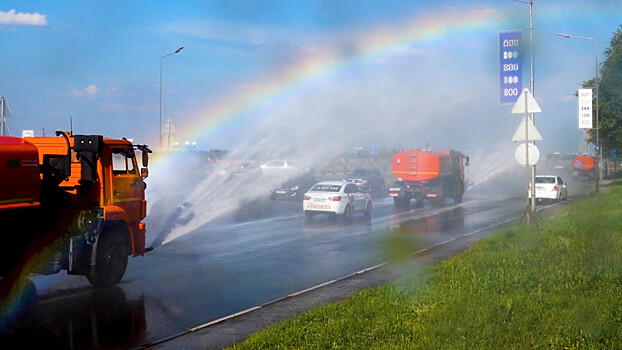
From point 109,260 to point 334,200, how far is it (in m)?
13.7

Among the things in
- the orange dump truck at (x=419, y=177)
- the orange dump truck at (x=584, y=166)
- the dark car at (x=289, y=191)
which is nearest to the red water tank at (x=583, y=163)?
the orange dump truck at (x=584, y=166)

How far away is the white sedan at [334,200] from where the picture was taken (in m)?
23.4

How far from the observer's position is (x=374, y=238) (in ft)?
58.4

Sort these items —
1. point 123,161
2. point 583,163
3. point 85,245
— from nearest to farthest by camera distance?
point 85,245 < point 123,161 < point 583,163

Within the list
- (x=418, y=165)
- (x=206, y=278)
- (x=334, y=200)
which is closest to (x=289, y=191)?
(x=418, y=165)

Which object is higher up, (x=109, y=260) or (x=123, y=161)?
(x=123, y=161)

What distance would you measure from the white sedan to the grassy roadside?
11719 millimetres

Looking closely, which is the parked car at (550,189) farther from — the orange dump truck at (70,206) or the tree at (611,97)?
the orange dump truck at (70,206)

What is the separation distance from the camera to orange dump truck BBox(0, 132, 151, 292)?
8344mm

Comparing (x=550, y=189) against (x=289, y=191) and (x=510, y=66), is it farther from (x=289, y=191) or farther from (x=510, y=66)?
(x=510, y=66)

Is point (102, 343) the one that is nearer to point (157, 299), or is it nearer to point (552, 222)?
point (157, 299)

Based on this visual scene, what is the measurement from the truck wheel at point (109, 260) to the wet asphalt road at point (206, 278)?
19 centimetres

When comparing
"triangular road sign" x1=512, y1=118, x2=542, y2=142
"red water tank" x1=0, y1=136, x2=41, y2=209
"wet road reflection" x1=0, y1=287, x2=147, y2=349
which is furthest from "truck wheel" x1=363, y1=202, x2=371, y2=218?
"red water tank" x1=0, y1=136, x2=41, y2=209

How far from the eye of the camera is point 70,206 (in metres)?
9.58
